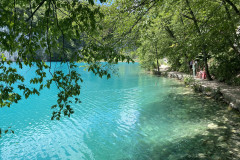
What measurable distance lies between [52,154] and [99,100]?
296 inches

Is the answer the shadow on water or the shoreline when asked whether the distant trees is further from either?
the shadow on water

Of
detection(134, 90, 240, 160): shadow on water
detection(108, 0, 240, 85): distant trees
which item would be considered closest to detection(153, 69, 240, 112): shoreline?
detection(134, 90, 240, 160): shadow on water

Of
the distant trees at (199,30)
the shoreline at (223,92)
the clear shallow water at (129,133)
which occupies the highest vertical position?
the distant trees at (199,30)

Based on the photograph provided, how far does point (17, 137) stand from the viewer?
7.58m

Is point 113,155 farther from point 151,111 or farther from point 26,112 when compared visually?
point 26,112

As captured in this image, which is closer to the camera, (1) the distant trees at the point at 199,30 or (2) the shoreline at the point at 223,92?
(1) the distant trees at the point at 199,30

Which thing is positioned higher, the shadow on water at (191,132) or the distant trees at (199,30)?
the distant trees at (199,30)

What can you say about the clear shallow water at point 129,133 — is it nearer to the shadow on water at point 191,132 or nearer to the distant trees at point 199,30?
the shadow on water at point 191,132

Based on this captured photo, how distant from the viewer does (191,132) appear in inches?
274

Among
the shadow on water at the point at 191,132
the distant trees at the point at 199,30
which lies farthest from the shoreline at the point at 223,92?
the distant trees at the point at 199,30

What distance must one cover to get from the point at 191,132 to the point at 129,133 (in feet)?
8.02

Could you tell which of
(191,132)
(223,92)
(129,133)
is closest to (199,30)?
(223,92)

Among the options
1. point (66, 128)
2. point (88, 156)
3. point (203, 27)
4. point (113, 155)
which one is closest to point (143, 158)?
point (113, 155)

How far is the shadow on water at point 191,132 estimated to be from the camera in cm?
543
